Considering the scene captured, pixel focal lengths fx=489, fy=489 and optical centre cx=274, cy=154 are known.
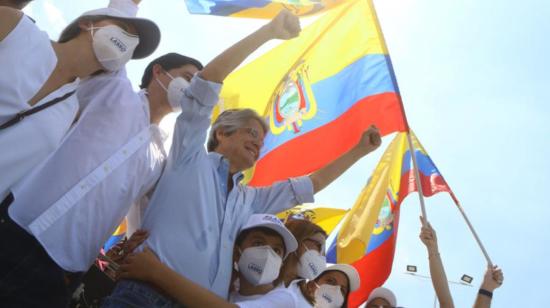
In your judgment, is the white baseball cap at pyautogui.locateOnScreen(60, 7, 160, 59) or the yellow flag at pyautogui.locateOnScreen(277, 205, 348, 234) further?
the yellow flag at pyautogui.locateOnScreen(277, 205, 348, 234)

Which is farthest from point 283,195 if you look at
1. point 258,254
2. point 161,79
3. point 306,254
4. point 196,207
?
point 161,79

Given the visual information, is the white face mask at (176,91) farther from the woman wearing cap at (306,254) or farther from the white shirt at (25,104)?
the woman wearing cap at (306,254)

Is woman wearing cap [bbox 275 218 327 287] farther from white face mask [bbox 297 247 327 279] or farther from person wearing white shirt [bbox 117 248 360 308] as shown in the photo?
person wearing white shirt [bbox 117 248 360 308]

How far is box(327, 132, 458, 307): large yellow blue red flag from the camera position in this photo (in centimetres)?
496

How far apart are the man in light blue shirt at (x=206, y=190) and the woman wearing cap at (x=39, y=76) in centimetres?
46

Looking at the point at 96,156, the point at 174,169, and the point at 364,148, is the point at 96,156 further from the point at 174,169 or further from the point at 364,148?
the point at 364,148

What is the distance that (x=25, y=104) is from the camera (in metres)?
1.89

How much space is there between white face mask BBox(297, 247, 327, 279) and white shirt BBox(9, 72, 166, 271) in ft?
4.44

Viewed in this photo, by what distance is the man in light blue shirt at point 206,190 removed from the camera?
208cm

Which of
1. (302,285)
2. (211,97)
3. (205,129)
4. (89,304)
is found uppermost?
(211,97)

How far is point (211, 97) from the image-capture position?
2.27m

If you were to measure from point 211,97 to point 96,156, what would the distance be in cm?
57

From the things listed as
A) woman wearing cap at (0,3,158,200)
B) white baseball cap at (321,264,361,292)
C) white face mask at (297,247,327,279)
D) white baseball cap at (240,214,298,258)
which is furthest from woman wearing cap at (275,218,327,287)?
woman wearing cap at (0,3,158,200)

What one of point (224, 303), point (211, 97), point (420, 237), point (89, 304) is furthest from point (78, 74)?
point (420, 237)
